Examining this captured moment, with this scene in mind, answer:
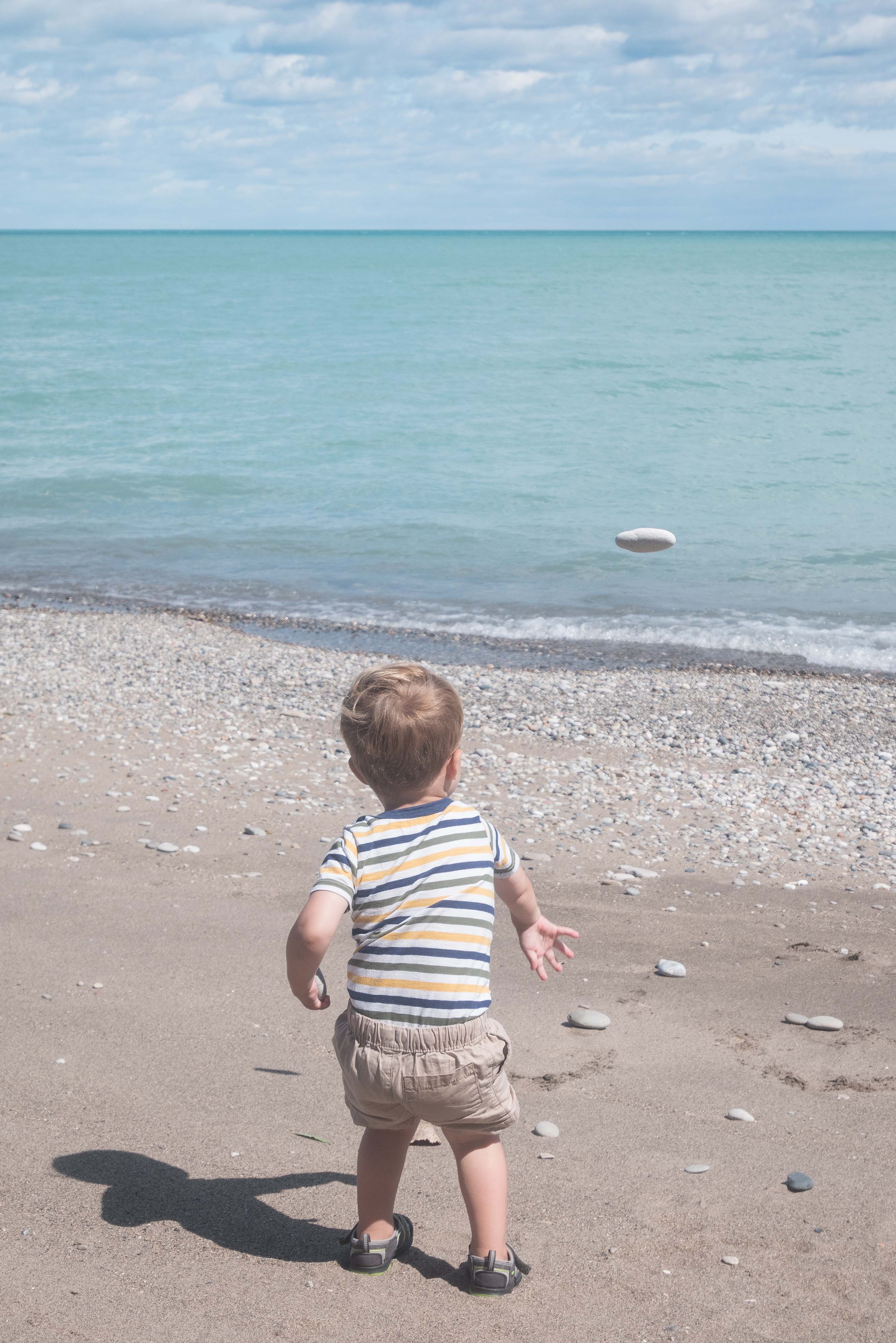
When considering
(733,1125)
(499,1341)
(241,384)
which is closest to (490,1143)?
(499,1341)

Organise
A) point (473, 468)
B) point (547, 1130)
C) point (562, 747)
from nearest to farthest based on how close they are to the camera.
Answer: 1. point (547, 1130)
2. point (562, 747)
3. point (473, 468)

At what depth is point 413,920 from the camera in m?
2.74

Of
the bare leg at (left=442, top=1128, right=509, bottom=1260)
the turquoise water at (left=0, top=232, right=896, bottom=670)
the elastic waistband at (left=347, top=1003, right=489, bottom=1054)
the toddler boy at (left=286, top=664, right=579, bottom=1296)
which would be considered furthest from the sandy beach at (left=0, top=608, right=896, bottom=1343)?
the turquoise water at (left=0, top=232, right=896, bottom=670)

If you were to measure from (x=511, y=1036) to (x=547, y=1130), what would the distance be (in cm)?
73

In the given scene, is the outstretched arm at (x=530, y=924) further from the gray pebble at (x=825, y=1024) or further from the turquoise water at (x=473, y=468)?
the turquoise water at (x=473, y=468)

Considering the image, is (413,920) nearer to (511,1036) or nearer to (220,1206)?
(220,1206)

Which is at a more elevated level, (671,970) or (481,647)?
(671,970)

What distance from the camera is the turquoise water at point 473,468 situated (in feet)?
50.8

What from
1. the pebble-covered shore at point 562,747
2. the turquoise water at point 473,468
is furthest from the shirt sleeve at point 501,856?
the turquoise water at point 473,468

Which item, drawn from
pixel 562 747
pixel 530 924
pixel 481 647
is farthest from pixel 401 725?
pixel 481 647

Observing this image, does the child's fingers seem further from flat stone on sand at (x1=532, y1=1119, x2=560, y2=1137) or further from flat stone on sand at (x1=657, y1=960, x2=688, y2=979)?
flat stone on sand at (x1=657, y1=960, x2=688, y2=979)

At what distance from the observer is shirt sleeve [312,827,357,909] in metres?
2.69

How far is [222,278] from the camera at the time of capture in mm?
86250

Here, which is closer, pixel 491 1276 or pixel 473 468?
pixel 491 1276
